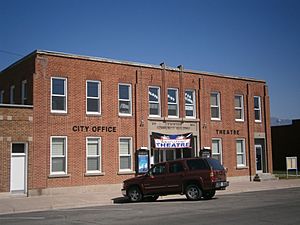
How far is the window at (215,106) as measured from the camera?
32.4 metres

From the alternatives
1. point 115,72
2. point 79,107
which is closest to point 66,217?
point 79,107

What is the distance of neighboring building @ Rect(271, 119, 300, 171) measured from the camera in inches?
1992

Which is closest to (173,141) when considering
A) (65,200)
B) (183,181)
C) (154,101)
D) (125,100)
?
(154,101)

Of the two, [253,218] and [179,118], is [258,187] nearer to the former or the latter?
[179,118]

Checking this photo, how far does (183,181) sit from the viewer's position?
2031cm

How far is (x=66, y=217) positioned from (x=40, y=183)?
9470 millimetres

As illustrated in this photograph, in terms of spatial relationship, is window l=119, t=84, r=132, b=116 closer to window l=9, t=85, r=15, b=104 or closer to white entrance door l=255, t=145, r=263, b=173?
window l=9, t=85, r=15, b=104

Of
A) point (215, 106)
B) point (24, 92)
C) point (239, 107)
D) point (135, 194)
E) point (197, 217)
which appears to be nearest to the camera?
point (197, 217)

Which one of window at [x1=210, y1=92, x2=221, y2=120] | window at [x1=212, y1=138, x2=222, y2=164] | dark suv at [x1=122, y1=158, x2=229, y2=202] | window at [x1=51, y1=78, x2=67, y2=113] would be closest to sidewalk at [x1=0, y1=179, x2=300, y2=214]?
dark suv at [x1=122, y1=158, x2=229, y2=202]

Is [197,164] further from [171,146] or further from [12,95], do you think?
[12,95]

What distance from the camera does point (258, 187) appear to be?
27219mm

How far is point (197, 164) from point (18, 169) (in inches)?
390

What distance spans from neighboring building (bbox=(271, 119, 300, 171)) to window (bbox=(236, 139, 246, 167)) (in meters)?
18.9

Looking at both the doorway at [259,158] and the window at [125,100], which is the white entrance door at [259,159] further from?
the window at [125,100]
